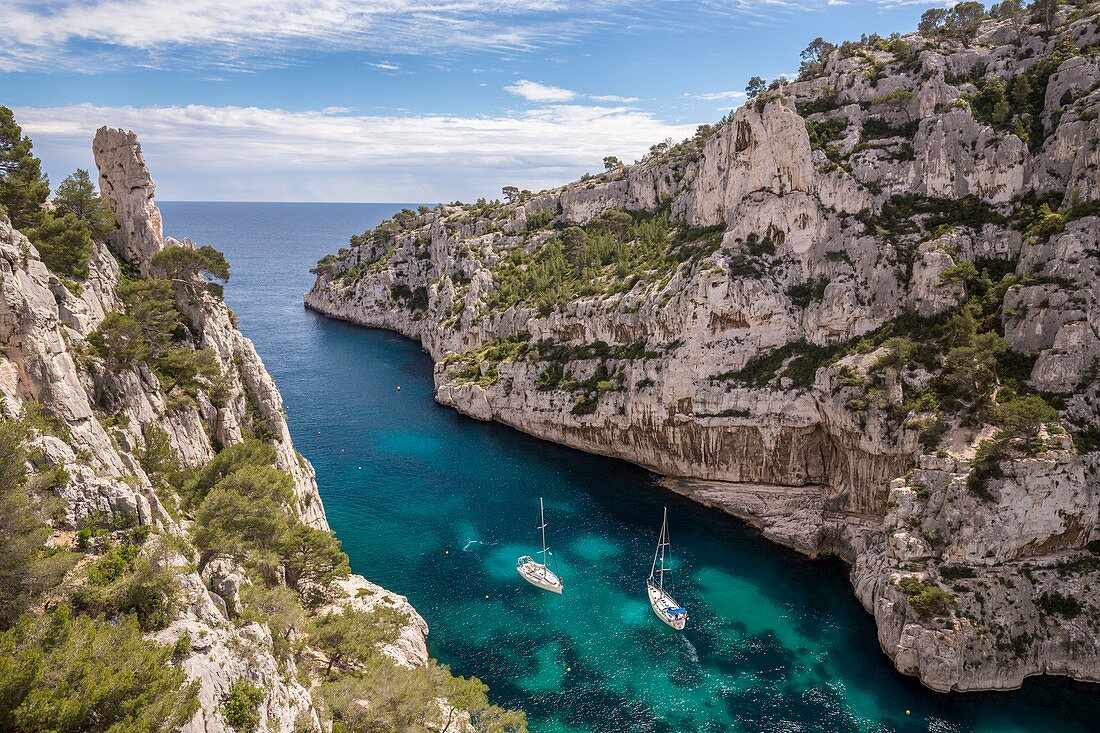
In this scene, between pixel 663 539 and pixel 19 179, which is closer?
pixel 19 179

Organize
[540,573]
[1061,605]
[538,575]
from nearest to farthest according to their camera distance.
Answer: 1. [1061,605]
2. [538,575]
3. [540,573]

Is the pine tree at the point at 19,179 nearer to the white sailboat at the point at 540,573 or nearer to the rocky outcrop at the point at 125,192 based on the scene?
the rocky outcrop at the point at 125,192

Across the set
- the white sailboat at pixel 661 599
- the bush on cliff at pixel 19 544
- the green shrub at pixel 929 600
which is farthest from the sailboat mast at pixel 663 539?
the bush on cliff at pixel 19 544

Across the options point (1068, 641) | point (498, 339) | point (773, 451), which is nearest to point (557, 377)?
point (498, 339)

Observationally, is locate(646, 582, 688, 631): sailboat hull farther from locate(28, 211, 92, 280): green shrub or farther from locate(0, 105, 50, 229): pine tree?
locate(0, 105, 50, 229): pine tree

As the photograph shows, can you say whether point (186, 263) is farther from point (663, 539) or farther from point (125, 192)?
point (663, 539)

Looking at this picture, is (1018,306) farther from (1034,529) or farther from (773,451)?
(773,451)

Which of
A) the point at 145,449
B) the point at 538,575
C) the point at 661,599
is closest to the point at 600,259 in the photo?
the point at 538,575
